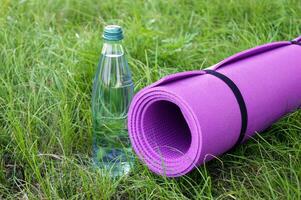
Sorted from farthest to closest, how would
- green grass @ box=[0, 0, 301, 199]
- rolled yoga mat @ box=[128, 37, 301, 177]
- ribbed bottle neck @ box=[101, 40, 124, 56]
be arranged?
ribbed bottle neck @ box=[101, 40, 124, 56]
green grass @ box=[0, 0, 301, 199]
rolled yoga mat @ box=[128, 37, 301, 177]

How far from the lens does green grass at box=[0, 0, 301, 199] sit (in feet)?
5.18

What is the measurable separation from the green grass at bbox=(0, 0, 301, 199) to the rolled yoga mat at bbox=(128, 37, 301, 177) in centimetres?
9

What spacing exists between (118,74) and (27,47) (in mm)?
744

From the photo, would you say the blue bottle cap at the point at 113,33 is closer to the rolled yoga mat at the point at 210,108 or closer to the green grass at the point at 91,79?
the rolled yoga mat at the point at 210,108

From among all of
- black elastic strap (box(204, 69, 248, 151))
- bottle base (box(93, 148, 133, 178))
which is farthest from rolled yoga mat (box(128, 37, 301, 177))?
bottle base (box(93, 148, 133, 178))

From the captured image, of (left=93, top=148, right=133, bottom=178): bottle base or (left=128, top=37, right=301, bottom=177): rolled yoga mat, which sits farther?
(left=93, top=148, right=133, bottom=178): bottle base

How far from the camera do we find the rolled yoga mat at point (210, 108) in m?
1.48

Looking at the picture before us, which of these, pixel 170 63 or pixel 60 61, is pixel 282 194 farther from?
pixel 60 61

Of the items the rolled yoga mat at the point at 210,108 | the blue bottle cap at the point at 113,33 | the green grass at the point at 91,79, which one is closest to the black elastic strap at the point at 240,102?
the rolled yoga mat at the point at 210,108

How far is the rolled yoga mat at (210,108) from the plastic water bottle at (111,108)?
0.44 ft

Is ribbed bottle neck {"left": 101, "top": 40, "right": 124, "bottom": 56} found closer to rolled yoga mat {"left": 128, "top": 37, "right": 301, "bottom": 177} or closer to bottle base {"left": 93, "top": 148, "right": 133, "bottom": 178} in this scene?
rolled yoga mat {"left": 128, "top": 37, "right": 301, "bottom": 177}

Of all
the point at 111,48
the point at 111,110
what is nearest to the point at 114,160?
the point at 111,110

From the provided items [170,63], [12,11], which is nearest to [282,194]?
[170,63]

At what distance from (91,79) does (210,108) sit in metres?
0.72
